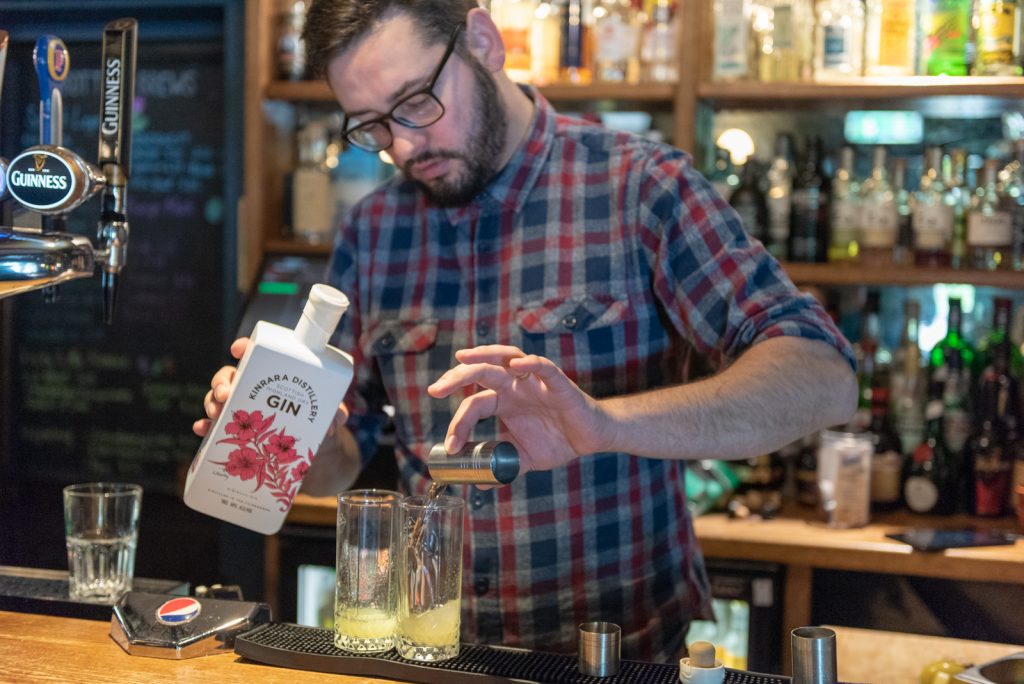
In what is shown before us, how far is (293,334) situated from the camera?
1233 mm

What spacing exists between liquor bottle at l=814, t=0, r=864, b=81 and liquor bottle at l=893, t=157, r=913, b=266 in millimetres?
253

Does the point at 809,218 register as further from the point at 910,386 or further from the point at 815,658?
the point at 815,658

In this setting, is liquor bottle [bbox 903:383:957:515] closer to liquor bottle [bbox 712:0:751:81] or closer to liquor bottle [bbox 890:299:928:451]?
liquor bottle [bbox 890:299:928:451]

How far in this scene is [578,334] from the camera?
5.29 ft

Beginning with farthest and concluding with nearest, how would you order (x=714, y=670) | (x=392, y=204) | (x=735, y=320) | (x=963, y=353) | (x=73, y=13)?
(x=73, y=13)
(x=963, y=353)
(x=392, y=204)
(x=735, y=320)
(x=714, y=670)

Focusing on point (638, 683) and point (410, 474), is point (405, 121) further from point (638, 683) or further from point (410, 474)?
point (638, 683)

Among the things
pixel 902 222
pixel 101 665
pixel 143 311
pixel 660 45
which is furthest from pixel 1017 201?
pixel 143 311

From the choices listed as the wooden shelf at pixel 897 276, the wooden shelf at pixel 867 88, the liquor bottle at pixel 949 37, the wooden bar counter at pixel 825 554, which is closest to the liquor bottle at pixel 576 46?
the wooden shelf at pixel 867 88

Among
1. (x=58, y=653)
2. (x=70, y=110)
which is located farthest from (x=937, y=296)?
(x=70, y=110)

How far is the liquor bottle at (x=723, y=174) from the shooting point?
9.05 ft

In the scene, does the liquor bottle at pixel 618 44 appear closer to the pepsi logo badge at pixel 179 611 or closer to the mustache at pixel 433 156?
the mustache at pixel 433 156

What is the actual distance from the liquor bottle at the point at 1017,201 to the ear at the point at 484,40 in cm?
148

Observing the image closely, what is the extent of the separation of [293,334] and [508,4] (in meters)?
1.71

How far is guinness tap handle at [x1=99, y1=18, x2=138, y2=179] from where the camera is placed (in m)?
1.29
